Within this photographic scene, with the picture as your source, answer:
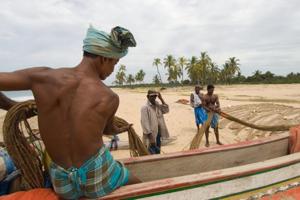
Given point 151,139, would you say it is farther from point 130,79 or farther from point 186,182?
point 130,79

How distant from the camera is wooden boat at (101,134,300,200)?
218 cm

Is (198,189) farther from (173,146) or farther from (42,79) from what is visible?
(173,146)

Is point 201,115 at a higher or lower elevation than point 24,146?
lower

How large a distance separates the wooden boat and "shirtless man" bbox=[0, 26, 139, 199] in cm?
22

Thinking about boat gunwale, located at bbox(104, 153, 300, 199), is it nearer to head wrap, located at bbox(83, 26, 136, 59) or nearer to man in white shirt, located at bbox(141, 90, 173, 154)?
head wrap, located at bbox(83, 26, 136, 59)

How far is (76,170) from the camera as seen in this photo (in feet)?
6.41

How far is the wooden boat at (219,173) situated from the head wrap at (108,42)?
0.85m

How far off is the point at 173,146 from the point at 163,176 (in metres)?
4.34

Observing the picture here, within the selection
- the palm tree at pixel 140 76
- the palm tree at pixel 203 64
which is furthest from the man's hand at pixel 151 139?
the palm tree at pixel 140 76

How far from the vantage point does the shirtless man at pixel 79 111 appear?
6.22 feet

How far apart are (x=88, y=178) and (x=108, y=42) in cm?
81

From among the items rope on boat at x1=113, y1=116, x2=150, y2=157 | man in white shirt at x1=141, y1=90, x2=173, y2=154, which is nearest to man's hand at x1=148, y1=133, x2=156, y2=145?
man in white shirt at x1=141, y1=90, x2=173, y2=154

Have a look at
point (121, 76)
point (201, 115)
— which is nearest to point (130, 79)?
point (121, 76)

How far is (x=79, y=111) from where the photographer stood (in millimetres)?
1886
